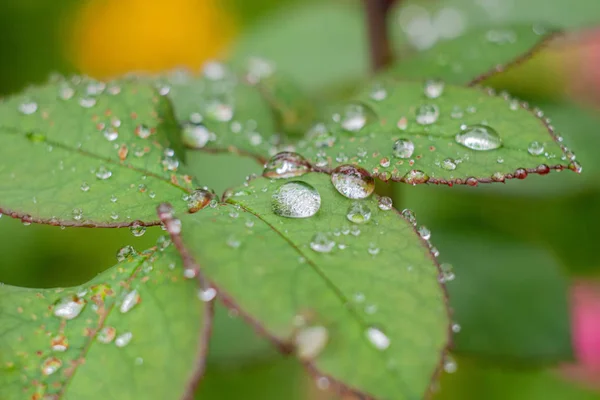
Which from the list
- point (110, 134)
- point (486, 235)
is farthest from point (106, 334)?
point (486, 235)

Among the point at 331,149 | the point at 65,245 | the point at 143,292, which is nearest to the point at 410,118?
the point at 331,149

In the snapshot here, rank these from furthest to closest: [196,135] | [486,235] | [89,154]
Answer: [486,235]
[196,135]
[89,154]

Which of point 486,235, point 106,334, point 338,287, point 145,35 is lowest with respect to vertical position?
point 145,35

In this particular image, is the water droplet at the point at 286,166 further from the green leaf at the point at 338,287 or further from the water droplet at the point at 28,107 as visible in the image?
the water droplet at the point at 28,107

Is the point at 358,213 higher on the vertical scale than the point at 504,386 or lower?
higher

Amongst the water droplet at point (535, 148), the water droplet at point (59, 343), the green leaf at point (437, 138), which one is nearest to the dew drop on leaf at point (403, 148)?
the green leaf at point (437, 138)

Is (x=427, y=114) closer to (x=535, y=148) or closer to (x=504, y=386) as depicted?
(x=535, y=148)

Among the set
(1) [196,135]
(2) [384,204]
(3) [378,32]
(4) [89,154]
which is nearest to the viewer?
(2) [384,204]

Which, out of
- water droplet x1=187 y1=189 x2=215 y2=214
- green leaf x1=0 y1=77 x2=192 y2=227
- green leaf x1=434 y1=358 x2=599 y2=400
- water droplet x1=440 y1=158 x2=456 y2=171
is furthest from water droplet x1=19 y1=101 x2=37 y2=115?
green leaf x1=434 y1=358 x2=599 y2=400
